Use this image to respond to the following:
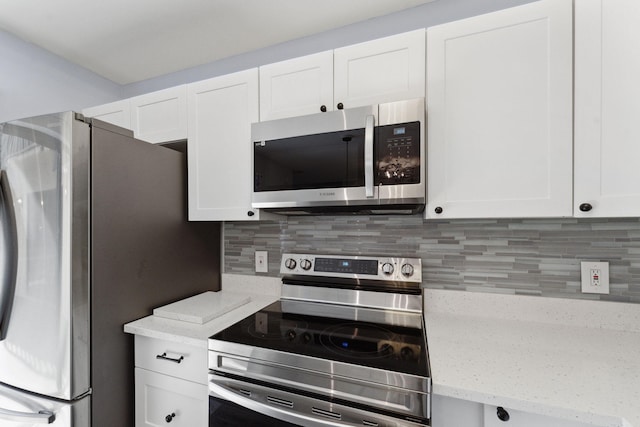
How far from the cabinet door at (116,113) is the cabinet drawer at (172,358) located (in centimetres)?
129

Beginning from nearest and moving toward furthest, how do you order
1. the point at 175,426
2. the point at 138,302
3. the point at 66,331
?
1. the point at 66,331
2. the point at 175,426
3. the point at 138,302

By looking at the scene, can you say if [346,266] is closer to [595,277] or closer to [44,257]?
[595,277]

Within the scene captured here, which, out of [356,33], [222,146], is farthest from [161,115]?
[356,33]

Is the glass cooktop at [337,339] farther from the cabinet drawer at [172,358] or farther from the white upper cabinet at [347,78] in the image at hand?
the white upper cabinet at [347,78]

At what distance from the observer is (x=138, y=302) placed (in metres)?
1.33

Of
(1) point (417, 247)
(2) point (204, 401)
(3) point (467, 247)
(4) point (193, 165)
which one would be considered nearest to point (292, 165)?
(4) point (193, 165)

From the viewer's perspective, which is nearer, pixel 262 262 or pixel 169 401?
pixel 169 401

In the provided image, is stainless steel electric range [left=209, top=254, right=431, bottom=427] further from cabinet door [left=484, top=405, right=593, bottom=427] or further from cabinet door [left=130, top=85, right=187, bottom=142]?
cabinet door [left=130, top=85, right=187, bottom=142]

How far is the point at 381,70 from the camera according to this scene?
121cm

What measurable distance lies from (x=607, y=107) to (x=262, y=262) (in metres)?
1.71

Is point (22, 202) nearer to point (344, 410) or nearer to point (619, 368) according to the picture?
point (344, 410)

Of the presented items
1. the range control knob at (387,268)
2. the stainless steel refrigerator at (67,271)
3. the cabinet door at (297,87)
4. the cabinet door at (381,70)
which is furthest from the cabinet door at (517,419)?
the stainless steel refrigerator at (67,271)

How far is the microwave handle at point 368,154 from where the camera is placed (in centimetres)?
111

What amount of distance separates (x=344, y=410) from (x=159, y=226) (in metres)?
1.22
